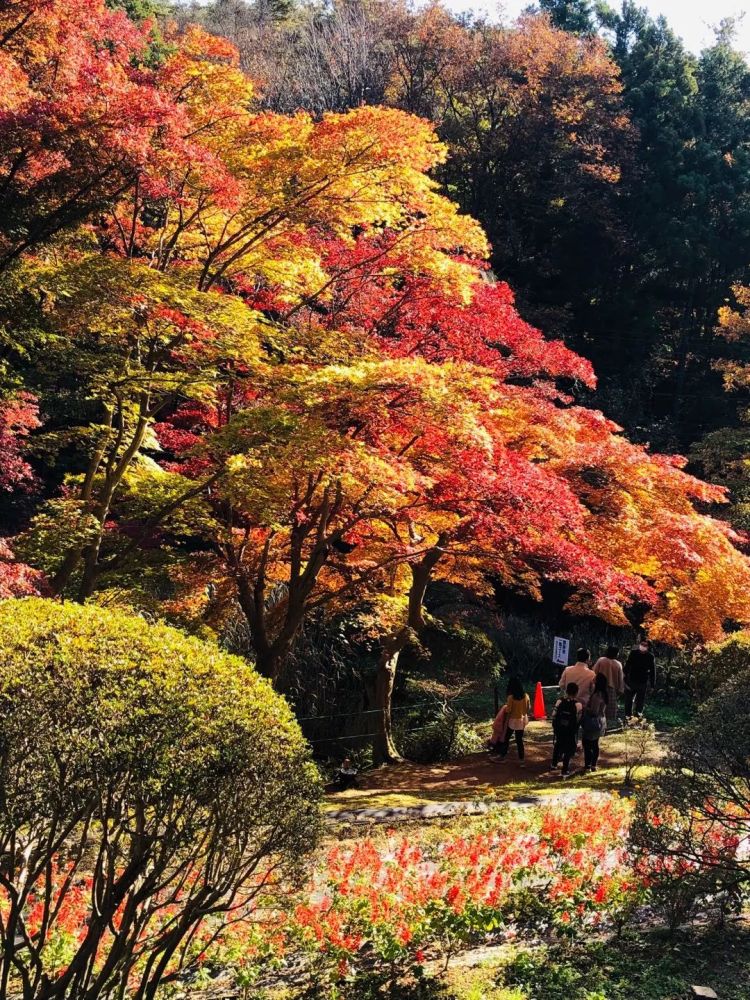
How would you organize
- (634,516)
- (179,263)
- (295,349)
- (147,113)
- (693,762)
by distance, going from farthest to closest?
(634,516) < (179,263) < (295,349) < (147,113) < (693,762)

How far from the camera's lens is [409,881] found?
223 inches

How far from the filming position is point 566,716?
9562 mm

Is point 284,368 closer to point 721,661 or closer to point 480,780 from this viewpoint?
point 480,780

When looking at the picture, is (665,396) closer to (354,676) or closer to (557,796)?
(354,676)

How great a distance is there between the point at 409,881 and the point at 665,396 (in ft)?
A: 79.9

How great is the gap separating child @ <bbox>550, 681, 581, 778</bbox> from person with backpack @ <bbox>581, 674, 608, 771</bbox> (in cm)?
14

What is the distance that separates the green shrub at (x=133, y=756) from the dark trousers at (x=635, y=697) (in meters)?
8.65

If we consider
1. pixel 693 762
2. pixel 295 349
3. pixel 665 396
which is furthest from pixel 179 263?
pixel 665 396

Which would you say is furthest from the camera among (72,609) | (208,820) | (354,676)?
(354,676)

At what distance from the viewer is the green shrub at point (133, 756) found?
11.9ft

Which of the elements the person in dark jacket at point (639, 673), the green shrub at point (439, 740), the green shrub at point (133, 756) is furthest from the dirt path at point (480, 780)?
the green shrub at point (133, 756)

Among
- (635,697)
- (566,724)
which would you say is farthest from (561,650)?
(566,724)

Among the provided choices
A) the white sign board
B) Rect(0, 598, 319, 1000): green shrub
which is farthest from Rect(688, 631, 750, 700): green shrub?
Rect(0, 598, 319, 1000): green shrub

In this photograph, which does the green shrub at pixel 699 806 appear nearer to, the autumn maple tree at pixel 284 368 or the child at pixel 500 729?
the autumn maple tree at pixel 284 368
